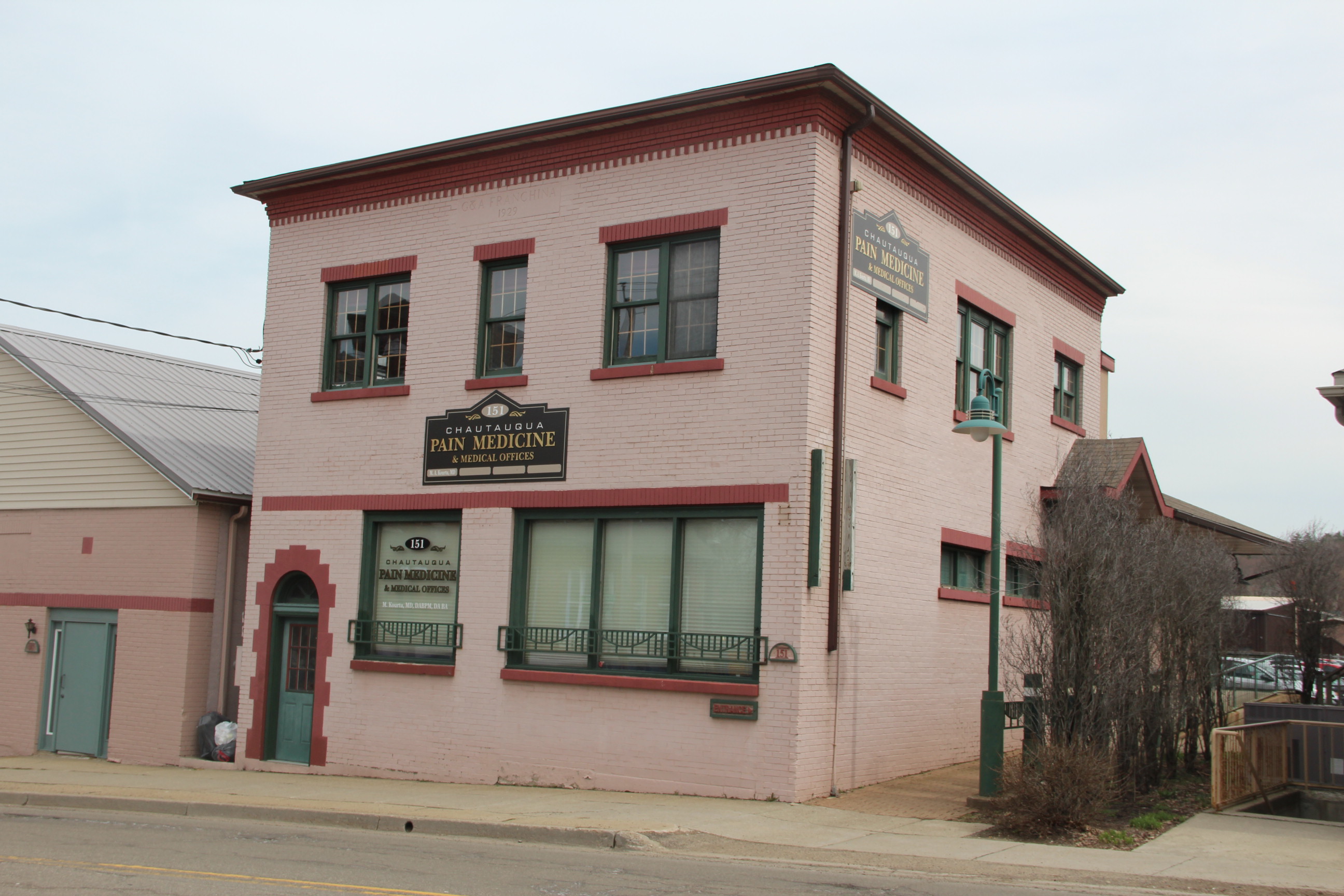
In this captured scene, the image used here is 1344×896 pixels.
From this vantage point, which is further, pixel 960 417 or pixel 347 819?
pixel 960 417

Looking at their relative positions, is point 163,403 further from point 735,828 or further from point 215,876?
point 735,828

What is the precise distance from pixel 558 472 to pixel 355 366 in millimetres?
4138

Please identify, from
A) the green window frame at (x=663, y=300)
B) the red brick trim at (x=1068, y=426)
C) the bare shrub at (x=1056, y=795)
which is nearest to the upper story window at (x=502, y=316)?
the green window frame at (x=663, y=300)

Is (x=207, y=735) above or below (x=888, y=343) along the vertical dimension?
below

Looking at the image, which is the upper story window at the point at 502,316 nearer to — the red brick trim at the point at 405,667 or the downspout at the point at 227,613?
the red brick trim at the point at 405,667

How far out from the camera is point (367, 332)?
17719 millimetres

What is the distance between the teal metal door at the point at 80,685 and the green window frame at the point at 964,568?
43.9 ft

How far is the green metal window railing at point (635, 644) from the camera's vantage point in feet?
46.4

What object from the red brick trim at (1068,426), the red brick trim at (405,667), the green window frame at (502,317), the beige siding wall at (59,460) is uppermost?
the green window frame at (502,317)

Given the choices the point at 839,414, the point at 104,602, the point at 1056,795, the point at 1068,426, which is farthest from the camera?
the point at 1068,426

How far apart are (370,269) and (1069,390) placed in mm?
11919

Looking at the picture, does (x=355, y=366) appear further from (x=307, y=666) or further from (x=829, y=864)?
(x=829, y=864)

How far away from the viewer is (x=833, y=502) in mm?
14297

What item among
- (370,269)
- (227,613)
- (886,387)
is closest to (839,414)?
(886,387)
